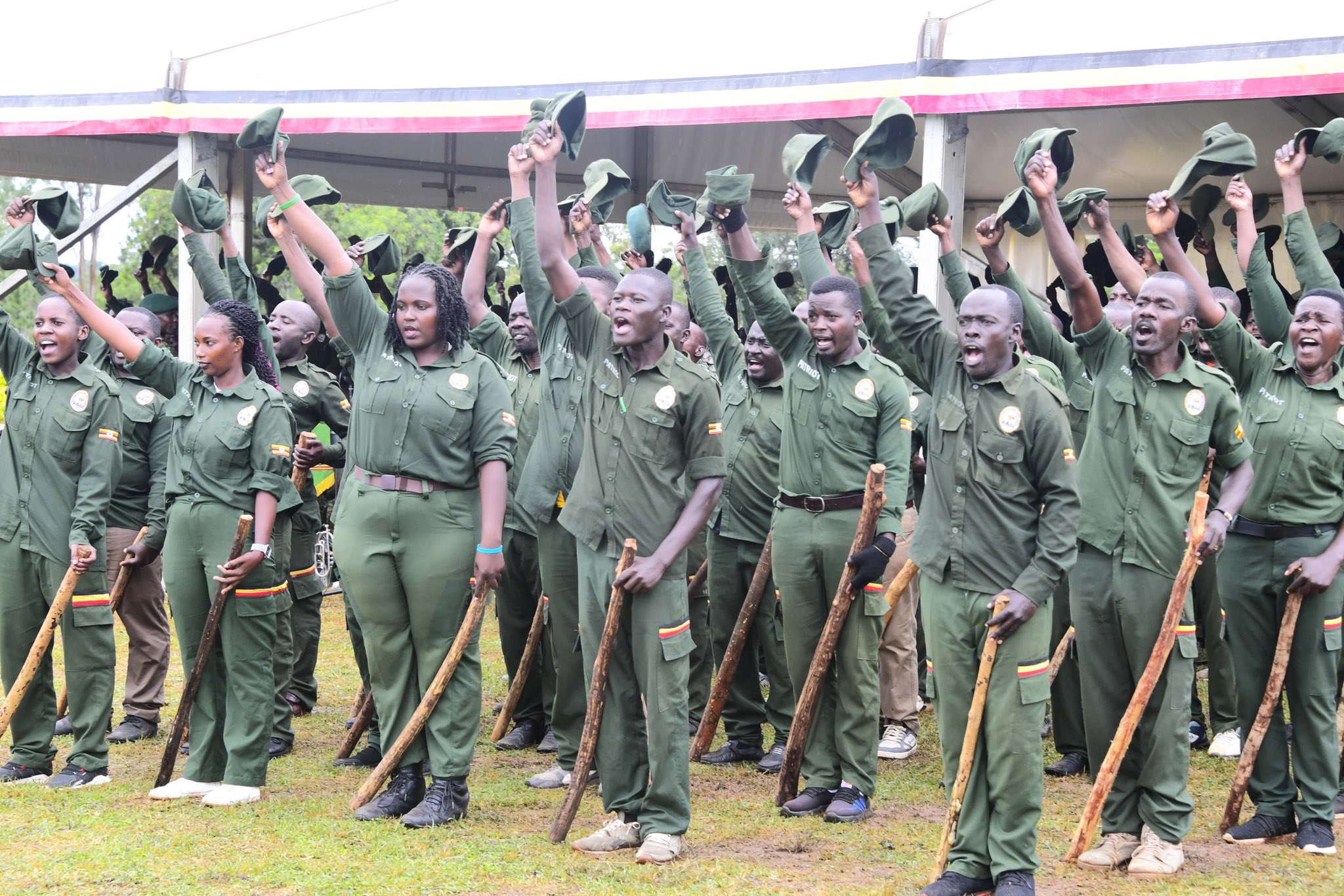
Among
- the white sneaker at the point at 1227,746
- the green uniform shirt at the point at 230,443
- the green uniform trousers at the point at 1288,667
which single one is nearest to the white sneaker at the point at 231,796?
the green uniform shirt at the point at 230,443

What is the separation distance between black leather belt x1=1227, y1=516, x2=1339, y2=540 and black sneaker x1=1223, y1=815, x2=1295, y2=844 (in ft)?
3.97

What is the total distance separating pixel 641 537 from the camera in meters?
5.77

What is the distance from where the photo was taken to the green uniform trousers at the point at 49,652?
684cm

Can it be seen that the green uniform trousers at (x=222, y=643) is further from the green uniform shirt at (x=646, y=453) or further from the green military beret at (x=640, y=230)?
the green military beret at (x=640, y=230)

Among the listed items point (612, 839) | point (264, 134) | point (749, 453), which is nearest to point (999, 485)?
point (612, 839)

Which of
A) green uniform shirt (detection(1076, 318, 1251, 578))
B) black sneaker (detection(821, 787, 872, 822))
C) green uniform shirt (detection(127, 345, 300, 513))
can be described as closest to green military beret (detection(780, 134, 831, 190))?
green uniform shirt (detection(1076, 318, 1251, 578))

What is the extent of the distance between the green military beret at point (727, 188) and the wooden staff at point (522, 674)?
251 cm

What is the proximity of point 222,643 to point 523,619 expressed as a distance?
1.93 m

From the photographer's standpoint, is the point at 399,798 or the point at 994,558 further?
the point at 399,798

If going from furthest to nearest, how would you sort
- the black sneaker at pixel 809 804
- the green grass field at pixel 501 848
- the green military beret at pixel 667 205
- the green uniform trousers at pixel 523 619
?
1. the green uniform trousers at pixel 523 619
2. the green military beret at pixel 667 205
3. the black sneaker at pixel 809 804
4. the green grass field at pixel 501 848

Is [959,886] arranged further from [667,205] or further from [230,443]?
[230,443]

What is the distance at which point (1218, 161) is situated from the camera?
5895 mm

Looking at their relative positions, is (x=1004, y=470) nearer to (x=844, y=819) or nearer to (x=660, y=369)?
(x=660, y=369)

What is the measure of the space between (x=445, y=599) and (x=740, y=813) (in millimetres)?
1650
